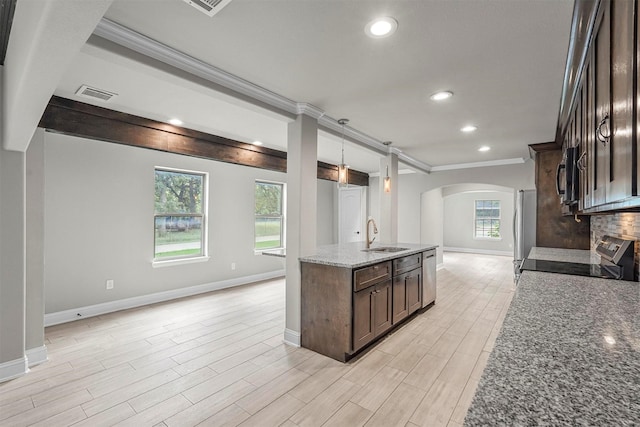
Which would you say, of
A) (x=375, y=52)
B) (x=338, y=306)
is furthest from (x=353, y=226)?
(x=375, y=52)

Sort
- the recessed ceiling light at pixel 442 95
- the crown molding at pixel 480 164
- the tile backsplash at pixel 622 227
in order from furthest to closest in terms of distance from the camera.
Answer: the crown molding at pixel 480 164, the recessed ceiling light at pixel 442 95, the tile backsplash at pixel 622 227

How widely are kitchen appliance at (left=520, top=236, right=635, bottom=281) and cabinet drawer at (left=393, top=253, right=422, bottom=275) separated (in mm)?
1278

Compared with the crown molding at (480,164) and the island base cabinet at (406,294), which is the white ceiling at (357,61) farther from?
the crown molding at (480,164)

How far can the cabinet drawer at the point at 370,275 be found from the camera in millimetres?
2923

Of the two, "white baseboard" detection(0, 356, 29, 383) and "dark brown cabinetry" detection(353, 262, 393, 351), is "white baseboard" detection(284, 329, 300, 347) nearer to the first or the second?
"dark brown cabinetry" detection(353, 262, 393, 351)

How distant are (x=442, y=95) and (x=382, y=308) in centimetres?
225

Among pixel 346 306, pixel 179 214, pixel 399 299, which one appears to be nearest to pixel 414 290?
pixel 399 299

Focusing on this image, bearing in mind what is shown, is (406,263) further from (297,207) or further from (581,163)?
(581,163)

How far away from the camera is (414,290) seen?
4.04m

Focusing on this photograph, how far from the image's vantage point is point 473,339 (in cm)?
343

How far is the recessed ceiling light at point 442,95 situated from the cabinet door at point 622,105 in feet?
5.83

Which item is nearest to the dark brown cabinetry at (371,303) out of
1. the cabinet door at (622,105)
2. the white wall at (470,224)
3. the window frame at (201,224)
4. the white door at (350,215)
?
the cabinet door at (622,105)

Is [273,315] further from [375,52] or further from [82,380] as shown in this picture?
[375,52]

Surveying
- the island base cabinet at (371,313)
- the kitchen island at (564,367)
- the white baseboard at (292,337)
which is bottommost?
the white baseboard at (292,337)
